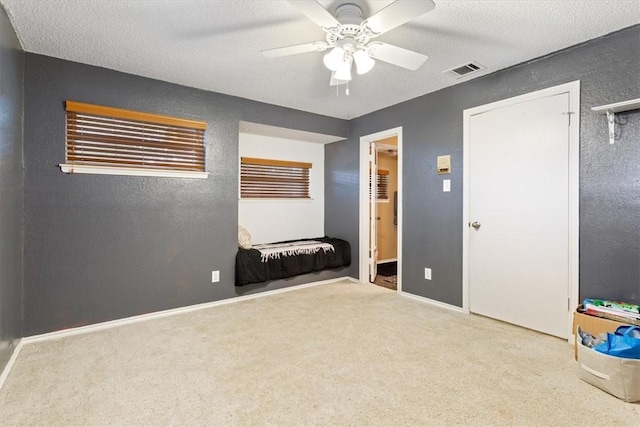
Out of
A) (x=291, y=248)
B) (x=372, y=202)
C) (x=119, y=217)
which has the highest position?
(x=372, y=202)

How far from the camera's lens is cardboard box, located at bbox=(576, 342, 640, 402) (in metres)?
1.74

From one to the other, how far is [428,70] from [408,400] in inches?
104

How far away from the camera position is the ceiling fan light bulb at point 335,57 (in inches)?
76.7

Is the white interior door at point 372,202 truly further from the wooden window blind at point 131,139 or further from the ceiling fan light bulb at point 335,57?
the ceiling fan light bulb at point 335,57

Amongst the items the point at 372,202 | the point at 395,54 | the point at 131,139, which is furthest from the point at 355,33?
the point at 372,202

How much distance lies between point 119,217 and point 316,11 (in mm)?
2496

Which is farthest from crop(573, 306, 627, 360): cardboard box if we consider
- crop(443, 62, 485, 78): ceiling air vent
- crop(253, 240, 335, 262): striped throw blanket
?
crop(253, 240, 335, 262): striped throw blanket

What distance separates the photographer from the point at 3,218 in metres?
2.00

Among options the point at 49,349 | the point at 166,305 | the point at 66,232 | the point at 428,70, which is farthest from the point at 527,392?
the point at 66,232

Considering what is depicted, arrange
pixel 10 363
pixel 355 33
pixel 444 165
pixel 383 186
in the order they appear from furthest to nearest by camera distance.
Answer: pixel 383 186 < pixel 444 165 < pixel 10 363 < pixel 355 33

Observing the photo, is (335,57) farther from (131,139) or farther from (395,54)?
(131,139)

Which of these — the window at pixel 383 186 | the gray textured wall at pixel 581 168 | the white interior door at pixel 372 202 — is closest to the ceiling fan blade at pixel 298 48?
the gray textured wall at pixel 581 168

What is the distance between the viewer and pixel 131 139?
3010 mm

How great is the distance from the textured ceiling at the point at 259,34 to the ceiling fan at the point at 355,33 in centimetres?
15
